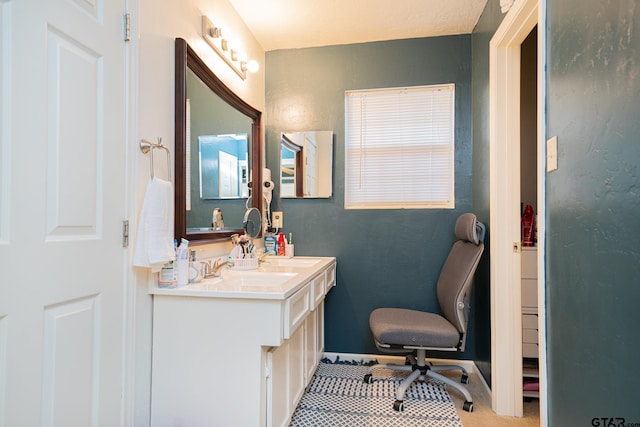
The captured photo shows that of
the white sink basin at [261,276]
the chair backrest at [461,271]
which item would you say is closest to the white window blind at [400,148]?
the chair backrest at [461,271]

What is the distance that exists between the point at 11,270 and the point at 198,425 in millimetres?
890

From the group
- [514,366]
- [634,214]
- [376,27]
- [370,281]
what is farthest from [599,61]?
[370,281]

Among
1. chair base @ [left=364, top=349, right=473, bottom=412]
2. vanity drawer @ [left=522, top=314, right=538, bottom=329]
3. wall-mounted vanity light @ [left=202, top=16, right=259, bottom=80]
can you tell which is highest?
wall-mounted vanity light @ [left=202, top=16, right=259, bottom=80]

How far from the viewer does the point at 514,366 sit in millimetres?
1934

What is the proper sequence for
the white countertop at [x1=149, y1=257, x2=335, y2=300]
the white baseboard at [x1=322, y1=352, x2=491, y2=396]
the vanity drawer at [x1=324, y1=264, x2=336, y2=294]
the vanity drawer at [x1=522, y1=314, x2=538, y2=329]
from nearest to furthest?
the white countertop at [x1=149, y1=257, x2=335, y2=300], the vanity drawer at [x1=522, y1=314, x2=538, y2=329], the vanity drawer at [x1=324, y1=264, x2=336, y2=294], the white baseboard at [x1=322, y1=352, x2=491, y2=396]

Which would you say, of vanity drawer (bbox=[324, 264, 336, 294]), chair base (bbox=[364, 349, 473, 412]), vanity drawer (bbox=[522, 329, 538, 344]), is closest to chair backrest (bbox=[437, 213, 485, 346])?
chair base (bbox=[364, 349, 473, 412])

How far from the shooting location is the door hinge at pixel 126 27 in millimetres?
1264

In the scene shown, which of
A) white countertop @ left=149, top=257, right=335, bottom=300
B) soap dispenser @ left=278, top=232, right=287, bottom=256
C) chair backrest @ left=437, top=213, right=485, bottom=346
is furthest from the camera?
soap dispenser @ left=278, top=232, right=287, bottom=256

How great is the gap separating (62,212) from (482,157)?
224cm

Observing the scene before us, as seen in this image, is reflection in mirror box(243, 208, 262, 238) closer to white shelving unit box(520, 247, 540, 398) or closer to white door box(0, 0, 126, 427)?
white door box(0, 0, 126, 427)

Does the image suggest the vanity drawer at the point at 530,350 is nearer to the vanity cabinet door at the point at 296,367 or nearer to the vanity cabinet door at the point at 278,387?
the vanity cabinet door at the point at 296,367

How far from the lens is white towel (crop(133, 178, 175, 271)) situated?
50.1 inches

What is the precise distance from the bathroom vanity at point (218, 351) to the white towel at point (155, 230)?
0.16 m

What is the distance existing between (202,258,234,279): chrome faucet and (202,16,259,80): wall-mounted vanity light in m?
1.19
